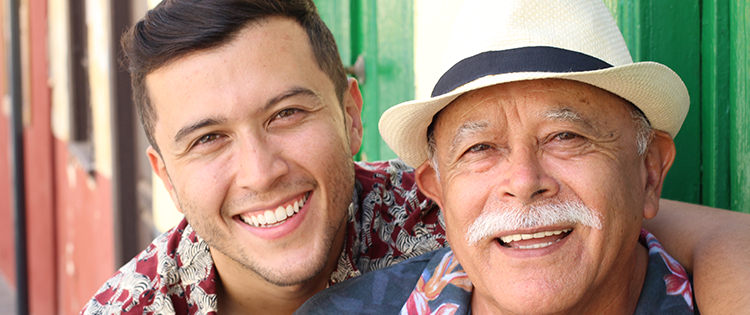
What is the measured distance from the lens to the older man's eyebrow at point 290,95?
1980 mm

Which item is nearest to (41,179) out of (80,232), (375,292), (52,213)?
(52,213)

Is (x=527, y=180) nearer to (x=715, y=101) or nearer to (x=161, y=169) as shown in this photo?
(x=715, y=101)

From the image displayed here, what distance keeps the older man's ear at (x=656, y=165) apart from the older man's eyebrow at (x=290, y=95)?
101 centimetres

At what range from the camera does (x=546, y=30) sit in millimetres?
1484

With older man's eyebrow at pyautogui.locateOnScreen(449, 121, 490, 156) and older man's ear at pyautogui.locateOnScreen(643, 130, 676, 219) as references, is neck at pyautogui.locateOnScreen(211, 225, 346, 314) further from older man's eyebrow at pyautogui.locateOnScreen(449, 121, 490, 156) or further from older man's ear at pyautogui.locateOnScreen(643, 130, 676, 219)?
older man's ear at pyautogui.locateOnScreen(643, 130, 676, 219)

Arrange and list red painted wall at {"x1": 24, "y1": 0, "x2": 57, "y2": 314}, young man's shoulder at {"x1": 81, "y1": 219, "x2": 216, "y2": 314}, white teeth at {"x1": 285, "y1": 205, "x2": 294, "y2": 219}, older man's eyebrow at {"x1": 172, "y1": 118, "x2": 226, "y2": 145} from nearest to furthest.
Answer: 1. older man's eyebrow at {"x1": 172, "y1": 118, "x2": 226, "y2": 145}
2. white teeth at {"x1": 285, "y1": 205, "x2": 294, "y2": 219}
3. young man's shoulder at {"x1": 81, "y1": 219, "x2": 216, "y2": 314}
4. red painted wall at {"x1": 24, "y1": 0, "x2": 57, "y2": 314}

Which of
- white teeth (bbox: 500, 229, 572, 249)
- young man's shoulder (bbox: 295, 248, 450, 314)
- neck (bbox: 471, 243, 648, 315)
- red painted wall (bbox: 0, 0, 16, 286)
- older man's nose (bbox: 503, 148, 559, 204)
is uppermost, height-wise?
older man's nose (bbox: 503, 148, 559, 204)

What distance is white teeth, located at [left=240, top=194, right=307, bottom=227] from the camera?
6.70ft

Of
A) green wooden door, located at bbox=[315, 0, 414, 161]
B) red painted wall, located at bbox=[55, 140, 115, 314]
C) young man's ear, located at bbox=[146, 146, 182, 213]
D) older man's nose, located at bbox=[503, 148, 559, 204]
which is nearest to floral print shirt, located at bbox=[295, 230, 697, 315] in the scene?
older man's nose, located at bbox=[503, 148, 559, 204]

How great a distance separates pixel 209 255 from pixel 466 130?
3.87ft

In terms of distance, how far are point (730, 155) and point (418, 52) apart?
153 cm

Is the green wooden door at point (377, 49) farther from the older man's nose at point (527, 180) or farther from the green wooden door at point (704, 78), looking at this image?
the older man's nose at point (527, 180)

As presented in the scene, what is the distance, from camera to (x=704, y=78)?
72.8 inches

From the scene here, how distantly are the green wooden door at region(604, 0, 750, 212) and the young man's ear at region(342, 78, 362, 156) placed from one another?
3.19 ft
